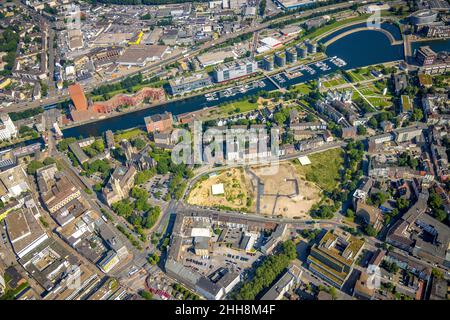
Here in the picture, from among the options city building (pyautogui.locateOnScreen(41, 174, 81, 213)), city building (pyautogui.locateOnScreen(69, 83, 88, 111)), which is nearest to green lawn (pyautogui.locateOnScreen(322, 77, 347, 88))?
city building (pyautogui.locateOnScreen(69, 83, 88, 111))

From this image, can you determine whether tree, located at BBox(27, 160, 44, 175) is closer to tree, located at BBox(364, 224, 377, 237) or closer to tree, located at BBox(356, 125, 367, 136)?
tree, located at BBox(364, 224, 377, 237)

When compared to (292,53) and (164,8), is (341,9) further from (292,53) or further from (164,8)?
(164,8)

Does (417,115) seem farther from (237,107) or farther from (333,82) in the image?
(237,107)

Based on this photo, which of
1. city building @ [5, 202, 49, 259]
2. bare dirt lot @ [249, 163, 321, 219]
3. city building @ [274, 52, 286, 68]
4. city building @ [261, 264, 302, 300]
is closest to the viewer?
city building @ [261, 264, 302, 300]

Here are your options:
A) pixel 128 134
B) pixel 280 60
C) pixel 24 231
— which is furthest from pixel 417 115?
pixel 24 231

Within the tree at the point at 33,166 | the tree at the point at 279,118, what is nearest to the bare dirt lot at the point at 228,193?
the tree at the point at 279,118

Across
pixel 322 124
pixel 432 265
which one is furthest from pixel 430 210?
pixel 322 124
